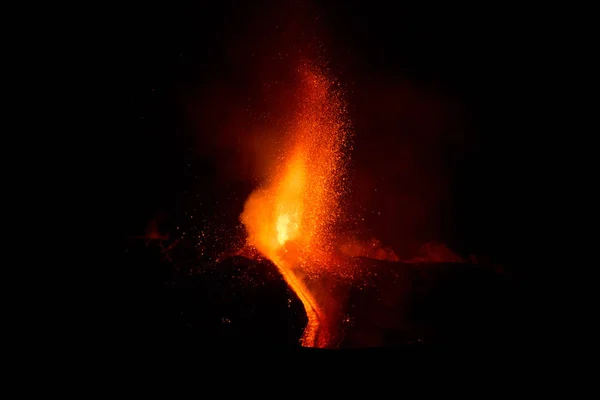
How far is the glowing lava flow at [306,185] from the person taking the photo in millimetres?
10352

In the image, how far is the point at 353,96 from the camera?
10102 mm

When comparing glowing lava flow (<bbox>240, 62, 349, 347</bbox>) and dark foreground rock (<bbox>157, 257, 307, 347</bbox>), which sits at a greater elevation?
glowing lava flow (<bbox>240, 62, 349, 347</bbox>)

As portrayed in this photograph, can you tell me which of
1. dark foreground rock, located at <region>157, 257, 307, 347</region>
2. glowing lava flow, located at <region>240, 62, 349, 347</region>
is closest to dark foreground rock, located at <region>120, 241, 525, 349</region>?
dark foreground rock, located at <region>157, 257, 307, 347</region>

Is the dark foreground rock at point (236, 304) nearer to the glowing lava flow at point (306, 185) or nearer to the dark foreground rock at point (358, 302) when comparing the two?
the dark foreground rock at point (358, 302)

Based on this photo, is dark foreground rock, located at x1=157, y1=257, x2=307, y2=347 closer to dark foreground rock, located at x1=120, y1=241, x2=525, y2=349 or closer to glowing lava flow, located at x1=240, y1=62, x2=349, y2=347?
dark foreground rock, located at x1=120, y1=241, x2=525, y2=349

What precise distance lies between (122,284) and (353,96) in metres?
6.83

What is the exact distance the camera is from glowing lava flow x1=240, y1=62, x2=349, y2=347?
10.4 meters

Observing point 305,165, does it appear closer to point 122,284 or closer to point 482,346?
point 122,284

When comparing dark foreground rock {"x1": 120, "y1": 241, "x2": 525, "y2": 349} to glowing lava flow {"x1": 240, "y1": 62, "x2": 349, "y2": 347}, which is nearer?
dark foreground rock {"x1": 120, "y1": 241, "x2": 525, "y2": 349}

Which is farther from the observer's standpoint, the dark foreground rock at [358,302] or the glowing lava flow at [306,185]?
the glowing lava flow at [306,185]

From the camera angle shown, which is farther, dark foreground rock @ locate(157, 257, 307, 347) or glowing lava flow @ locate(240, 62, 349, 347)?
glowing lava flow @ locate(240, 62, 349, 347)

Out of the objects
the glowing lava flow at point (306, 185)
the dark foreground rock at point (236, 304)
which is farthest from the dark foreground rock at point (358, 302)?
the glowing lava flow at point (306, 185)

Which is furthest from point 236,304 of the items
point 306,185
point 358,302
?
point 306,185

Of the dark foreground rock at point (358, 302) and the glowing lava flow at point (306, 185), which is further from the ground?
the glowing lava flow at point (306, 185)
